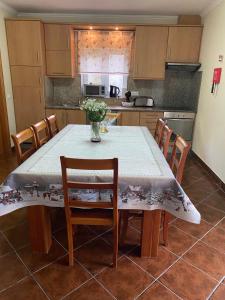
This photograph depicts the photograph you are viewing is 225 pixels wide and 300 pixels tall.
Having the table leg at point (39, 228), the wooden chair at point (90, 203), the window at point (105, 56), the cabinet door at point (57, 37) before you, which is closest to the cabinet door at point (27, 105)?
the cabinet door at point (57, 37)

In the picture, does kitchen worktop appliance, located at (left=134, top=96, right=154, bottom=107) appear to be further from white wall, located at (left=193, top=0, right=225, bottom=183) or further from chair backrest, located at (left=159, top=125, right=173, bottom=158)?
chair backrest, located at (left=159, top=125, right=173, bottom=158)

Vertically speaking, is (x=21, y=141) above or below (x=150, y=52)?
below

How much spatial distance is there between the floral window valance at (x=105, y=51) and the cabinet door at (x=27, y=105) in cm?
106

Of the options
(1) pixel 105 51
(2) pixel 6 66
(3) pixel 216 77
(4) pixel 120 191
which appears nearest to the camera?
(4) pixel 120 191

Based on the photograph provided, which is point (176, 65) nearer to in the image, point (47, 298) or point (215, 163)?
point (215, 163)

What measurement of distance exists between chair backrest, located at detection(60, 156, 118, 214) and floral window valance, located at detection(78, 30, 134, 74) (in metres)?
3.56

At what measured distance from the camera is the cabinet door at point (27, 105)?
13.8 feet

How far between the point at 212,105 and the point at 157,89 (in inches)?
57.1

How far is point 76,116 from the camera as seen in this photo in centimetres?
429

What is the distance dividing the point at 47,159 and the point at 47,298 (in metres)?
0.94

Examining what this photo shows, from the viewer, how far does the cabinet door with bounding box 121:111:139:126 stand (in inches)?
166

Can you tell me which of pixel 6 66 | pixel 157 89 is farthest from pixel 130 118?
pixel 6 66

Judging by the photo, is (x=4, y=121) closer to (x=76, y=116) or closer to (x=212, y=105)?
(x=76, y=116)

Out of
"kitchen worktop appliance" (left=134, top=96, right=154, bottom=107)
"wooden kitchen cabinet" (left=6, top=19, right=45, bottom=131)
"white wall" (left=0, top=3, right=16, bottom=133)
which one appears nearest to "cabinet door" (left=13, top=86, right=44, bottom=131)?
"wooden kitchen cabinet" (left=6, top=19, right=45, bottom=131)
